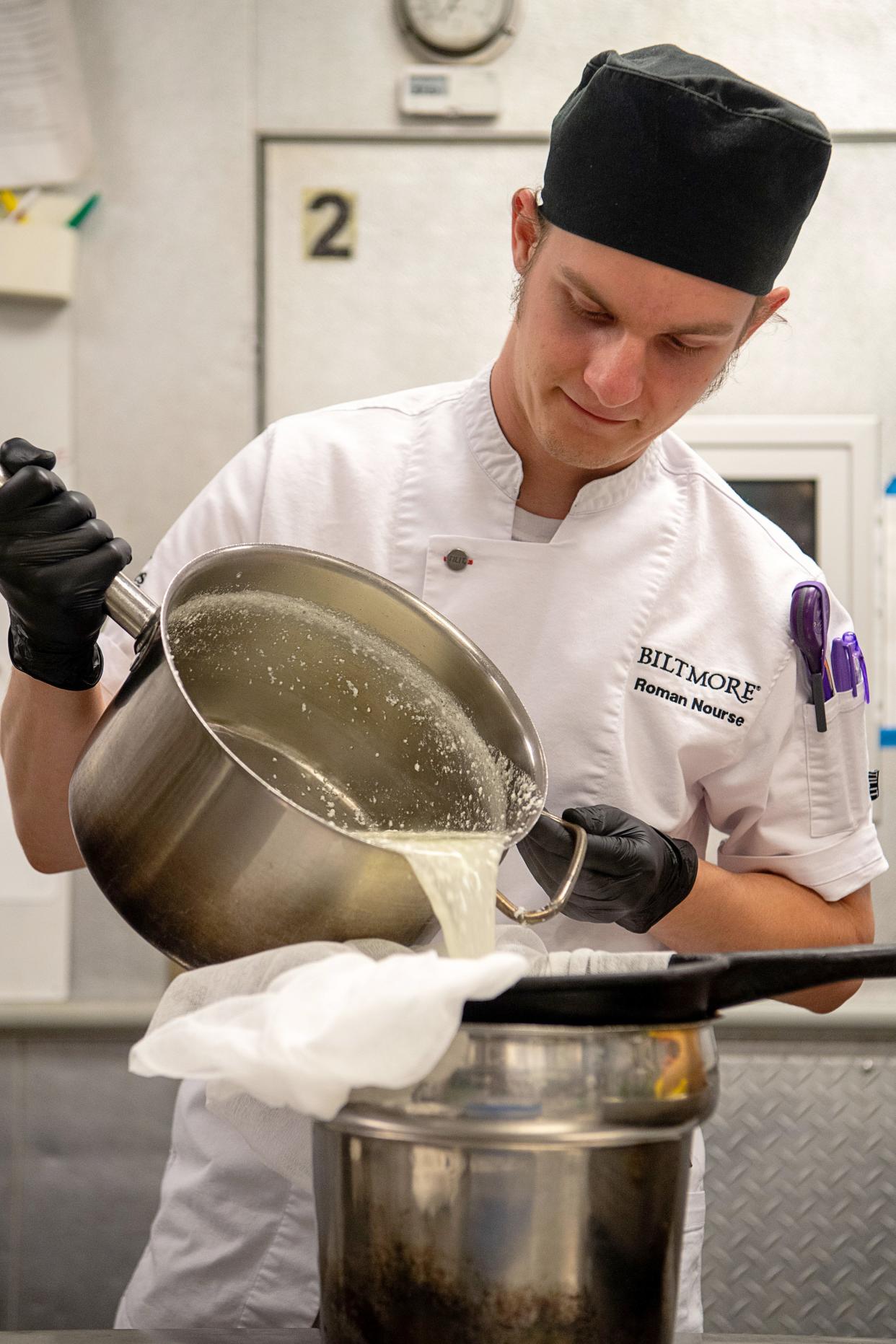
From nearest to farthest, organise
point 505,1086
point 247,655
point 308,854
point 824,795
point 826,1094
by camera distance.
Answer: point 505,1086
point 308,854
point 247,655
point 824,795
point 826,1094

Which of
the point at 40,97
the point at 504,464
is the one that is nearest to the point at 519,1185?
the point at 504,464

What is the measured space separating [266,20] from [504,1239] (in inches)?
85.1

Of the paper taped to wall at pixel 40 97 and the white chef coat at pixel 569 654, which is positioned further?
the paper taped to wall at pixel 40 97

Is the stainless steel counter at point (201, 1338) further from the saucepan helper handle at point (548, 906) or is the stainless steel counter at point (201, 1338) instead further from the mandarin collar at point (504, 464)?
the mandarin collar at point (504, 464)

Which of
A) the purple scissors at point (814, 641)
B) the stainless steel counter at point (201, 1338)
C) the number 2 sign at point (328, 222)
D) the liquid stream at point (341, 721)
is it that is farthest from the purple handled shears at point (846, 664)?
the number 2 sign at point (328, 222)

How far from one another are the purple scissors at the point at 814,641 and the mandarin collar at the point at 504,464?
0.21 metres

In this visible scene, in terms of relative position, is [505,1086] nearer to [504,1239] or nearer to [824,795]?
[504,1239]

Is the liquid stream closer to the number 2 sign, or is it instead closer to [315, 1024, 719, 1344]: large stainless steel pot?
[315, 1024, 719, 1344]: large stainless steel pot

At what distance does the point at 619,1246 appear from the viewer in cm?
64

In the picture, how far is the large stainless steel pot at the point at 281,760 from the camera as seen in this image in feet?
2.51

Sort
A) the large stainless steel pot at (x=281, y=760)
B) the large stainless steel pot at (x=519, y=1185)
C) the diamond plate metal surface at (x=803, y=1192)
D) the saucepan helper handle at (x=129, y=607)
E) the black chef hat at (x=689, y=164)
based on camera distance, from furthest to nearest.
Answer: the diamond plate metal surface at (x=803, y=1192), the black chef hat at (x=689, y=164), the saucepan helper handle at (x=129, y=607), the large stainless steel pot at (x=281, y=760), the large stainless steel pot at (x=519, y=1185)

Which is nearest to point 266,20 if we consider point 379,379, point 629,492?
point 379,379

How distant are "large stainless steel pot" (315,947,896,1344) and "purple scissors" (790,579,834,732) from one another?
0.65m

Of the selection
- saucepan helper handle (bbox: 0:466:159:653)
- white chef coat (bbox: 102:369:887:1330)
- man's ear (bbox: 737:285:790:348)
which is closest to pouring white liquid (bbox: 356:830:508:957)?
saucepan helper handle (bbox: 0:466:159:653)
